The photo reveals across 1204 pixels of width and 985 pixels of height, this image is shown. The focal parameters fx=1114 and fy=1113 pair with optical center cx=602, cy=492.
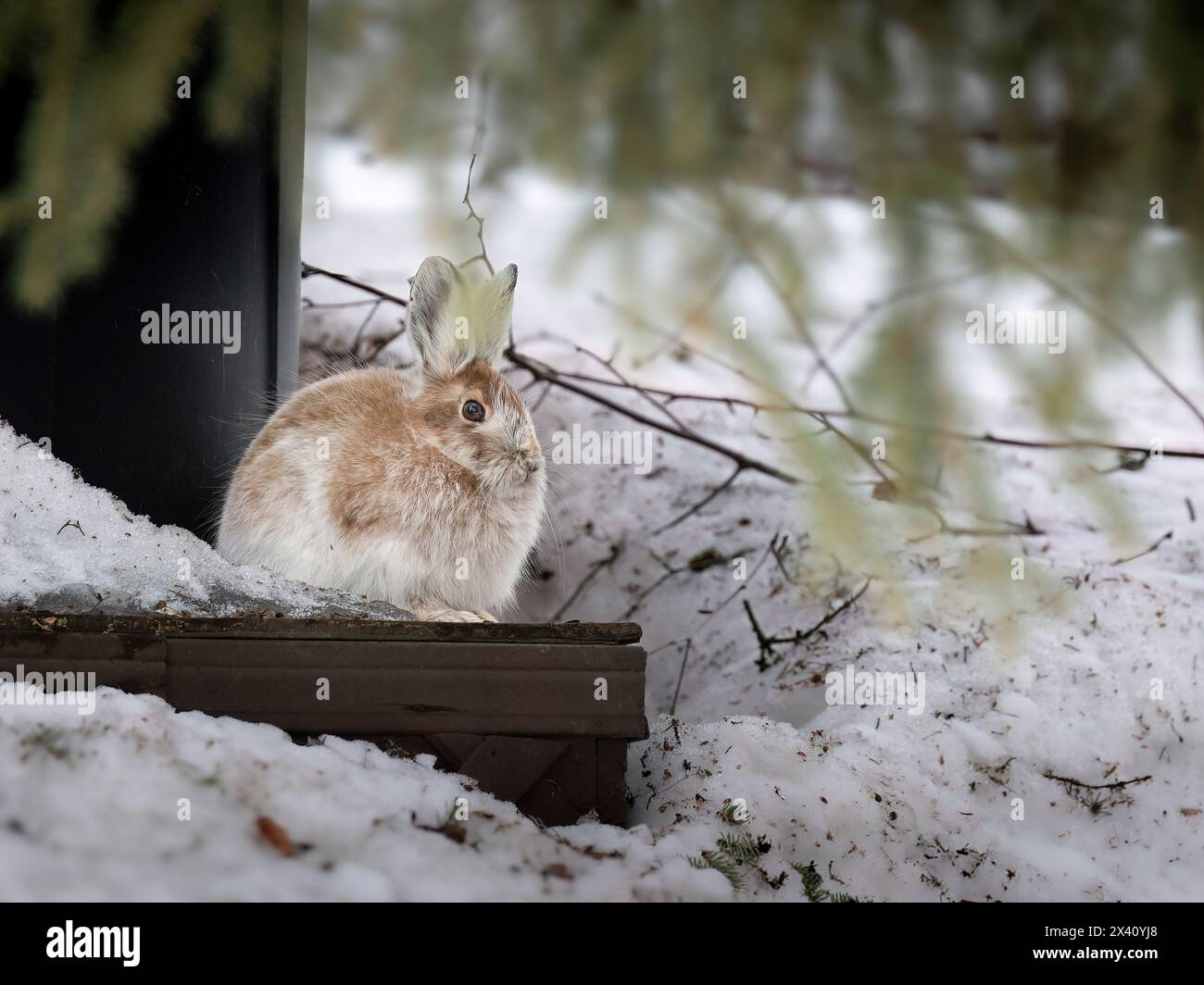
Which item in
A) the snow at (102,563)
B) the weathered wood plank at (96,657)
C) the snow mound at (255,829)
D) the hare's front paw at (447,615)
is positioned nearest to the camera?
the snow mound at (255,829)

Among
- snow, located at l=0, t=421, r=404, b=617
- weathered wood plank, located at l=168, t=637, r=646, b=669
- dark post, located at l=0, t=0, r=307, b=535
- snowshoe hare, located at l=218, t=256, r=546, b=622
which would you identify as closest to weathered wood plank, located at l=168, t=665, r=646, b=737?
weathered wood plank, located at l=168, t=637, r=646, b=669

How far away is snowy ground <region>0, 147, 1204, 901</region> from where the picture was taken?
153cm

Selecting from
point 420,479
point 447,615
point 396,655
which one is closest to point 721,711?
point 447,615

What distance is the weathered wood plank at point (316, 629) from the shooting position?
71.5 inches

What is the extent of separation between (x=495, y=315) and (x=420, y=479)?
370 mm

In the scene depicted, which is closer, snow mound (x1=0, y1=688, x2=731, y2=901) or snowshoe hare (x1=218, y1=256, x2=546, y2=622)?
snow mound (x1=0, y1=688, x2=731, y2=901)

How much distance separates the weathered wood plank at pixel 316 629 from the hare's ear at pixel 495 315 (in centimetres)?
66

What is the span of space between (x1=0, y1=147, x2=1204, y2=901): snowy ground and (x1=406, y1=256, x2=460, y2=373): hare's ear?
18 cm

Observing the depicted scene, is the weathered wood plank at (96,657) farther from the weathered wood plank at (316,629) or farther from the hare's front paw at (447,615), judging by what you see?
the hare's front paw at (447,615)

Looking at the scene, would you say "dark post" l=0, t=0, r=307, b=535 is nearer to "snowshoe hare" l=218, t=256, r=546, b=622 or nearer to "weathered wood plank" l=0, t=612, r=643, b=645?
"snowshoe hare" l=218, t=256, r=546, b=622

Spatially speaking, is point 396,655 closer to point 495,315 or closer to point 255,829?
point 255,829

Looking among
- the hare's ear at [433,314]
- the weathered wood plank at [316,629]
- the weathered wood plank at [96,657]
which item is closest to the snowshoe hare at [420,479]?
the hare's ear at [433,314]

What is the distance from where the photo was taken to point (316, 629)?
6.07 feet
